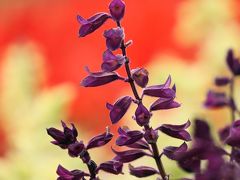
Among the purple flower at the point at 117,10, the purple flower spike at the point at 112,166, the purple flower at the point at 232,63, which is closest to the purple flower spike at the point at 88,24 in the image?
the purple flower at the point at 117,10

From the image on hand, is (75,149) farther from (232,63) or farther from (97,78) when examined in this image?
(232,63)

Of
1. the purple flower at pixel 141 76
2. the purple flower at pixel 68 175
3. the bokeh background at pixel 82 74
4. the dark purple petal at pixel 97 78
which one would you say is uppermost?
the dark purple petal at pixel 97 78

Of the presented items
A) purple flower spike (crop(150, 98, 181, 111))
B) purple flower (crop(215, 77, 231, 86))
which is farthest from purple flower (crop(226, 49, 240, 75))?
purple flower spike (crop(150, 98, 181, 111))

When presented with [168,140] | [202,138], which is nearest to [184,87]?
[168,140]

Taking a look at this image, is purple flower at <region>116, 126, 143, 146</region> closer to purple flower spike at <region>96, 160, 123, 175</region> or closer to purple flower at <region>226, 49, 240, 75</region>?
purple flower spike at <region>96, 160, 123, 175</region>

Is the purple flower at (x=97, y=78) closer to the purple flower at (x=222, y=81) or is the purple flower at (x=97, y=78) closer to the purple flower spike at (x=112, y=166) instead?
the purple flower spike at (x=112, y=166)

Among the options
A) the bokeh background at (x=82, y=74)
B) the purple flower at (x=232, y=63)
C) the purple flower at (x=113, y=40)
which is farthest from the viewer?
the bokeh background at (x=82, y=74)

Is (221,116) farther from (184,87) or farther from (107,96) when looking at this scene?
(107,96)
